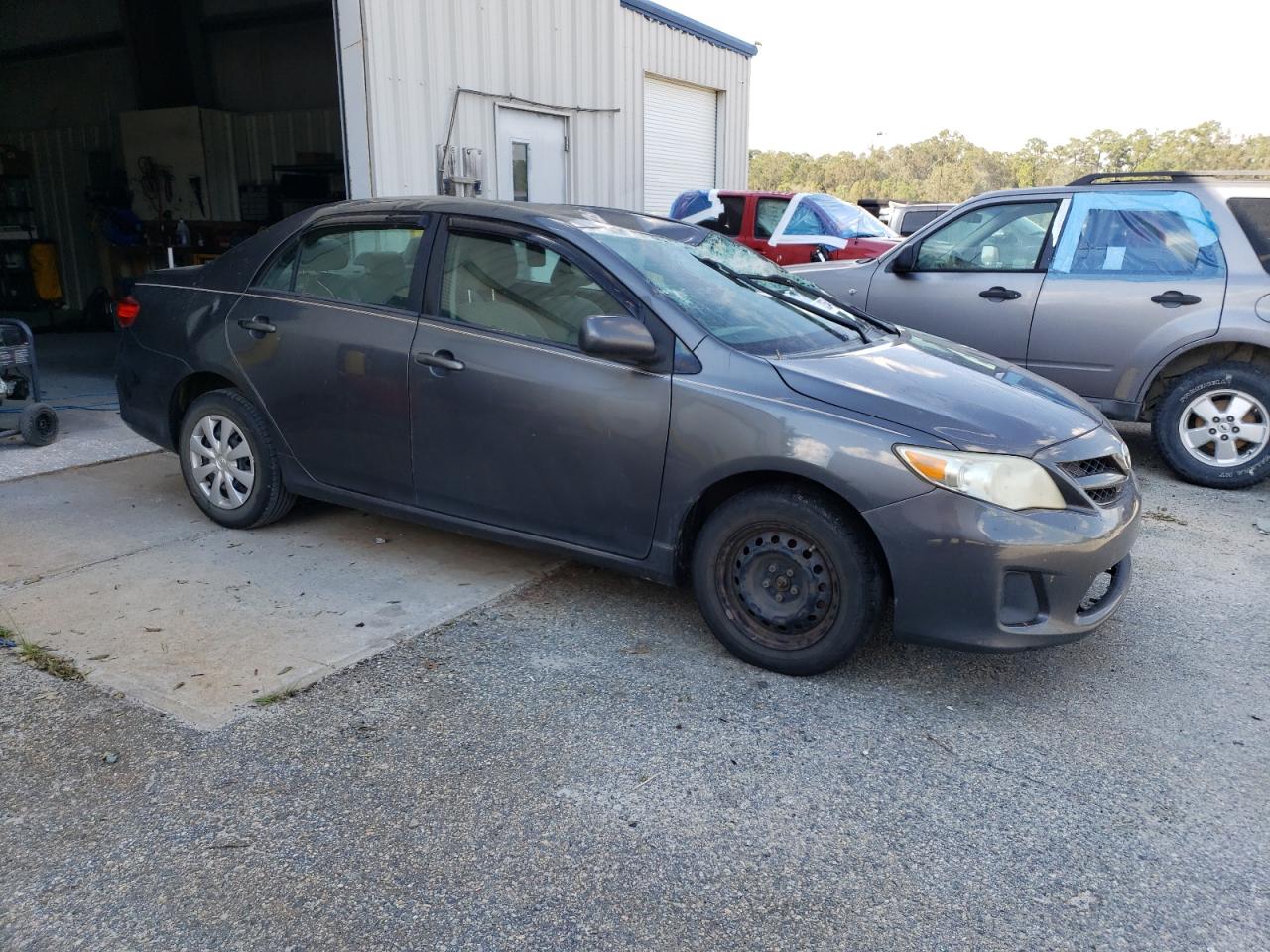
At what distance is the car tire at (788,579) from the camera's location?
11.2 feet

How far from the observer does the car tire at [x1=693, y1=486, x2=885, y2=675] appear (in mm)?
3410

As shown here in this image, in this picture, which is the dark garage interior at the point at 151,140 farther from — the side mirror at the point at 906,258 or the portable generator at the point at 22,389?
the side mirror at the point at 906,258

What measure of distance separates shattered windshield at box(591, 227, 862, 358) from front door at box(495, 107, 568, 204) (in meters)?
5.31

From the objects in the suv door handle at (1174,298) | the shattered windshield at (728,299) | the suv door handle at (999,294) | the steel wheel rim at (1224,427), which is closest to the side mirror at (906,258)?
the suv door handle at (999,294)

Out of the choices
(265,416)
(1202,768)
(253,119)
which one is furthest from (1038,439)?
(253,119)

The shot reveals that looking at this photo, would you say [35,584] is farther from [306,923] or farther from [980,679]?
[980,679]

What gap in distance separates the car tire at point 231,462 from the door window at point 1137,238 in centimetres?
500

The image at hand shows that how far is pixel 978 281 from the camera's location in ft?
22.3

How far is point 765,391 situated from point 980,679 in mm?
1339

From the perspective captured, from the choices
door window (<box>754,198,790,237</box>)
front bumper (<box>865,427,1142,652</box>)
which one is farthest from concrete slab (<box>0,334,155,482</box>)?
door window (<box>754,198,790,237</box>)

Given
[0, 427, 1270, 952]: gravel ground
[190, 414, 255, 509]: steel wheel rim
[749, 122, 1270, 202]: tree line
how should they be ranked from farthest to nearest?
[749, 122, 1270, 202]: tree line, [190, 414, 255, 509]: steel wheel rim, [0, 427, 1270, 952]: gravel ground

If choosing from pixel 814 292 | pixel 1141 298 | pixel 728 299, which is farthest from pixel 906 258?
pixel 728 299

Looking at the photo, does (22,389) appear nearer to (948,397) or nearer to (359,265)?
(359,265)

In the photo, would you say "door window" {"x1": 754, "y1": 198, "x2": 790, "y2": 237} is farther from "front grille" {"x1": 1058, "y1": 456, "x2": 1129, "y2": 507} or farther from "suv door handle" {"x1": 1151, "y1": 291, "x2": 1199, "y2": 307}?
"front grille" {"x1": 1058, "y1": 456, "x2": 1129, "y2": 507}
